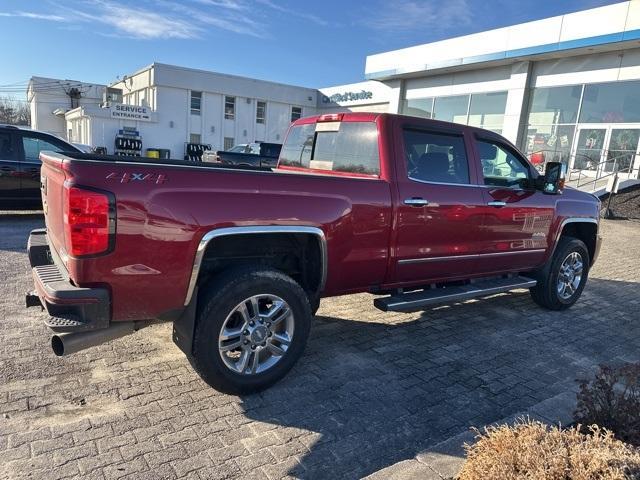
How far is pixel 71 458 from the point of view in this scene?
2570mm

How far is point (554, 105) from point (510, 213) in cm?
1943

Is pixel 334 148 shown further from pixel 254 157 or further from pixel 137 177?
pixel 254 157

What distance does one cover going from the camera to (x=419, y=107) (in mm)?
28406

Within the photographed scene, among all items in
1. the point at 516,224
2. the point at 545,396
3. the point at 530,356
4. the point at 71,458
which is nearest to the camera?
the point at 71,458

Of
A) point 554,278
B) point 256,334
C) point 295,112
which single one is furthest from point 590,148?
point 295,112

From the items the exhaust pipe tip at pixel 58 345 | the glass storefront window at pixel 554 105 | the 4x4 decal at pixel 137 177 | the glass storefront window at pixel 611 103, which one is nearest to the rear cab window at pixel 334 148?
the 4x4 decal at pixel 137 177

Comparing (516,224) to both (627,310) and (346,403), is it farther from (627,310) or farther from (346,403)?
(346,403)

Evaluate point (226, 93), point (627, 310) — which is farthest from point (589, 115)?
point (226, 93)

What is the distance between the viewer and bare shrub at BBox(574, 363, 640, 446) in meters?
2.45

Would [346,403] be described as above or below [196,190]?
below

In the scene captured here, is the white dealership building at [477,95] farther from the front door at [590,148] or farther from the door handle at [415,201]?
the door handle at [415,201]

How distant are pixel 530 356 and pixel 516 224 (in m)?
1.42

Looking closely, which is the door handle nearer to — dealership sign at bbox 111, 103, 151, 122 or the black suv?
the black suv

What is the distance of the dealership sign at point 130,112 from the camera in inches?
1266
